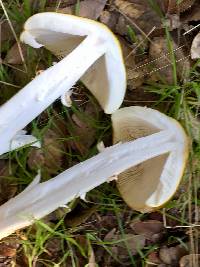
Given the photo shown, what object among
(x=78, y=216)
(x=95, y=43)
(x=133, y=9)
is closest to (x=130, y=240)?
(x=78, y=216)

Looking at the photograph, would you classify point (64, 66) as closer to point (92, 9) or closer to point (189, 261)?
point (92, 9)

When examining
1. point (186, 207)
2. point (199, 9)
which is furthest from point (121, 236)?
point (199, 9)

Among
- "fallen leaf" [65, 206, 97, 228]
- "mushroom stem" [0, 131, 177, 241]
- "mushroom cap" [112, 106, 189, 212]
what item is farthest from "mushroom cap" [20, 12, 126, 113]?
"fallen leaf" [65, 206, 97, 228]

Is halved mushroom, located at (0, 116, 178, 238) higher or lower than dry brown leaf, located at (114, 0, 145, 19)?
lower

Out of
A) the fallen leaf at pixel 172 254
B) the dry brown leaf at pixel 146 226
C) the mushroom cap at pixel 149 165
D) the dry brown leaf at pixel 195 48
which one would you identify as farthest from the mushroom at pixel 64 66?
the fallen leaf at pixel 172 254

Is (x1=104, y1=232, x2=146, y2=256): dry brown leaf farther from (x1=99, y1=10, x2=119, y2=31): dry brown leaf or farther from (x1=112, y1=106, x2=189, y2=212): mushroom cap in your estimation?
(x1=99, y1=10, x2=119, y2=31): dry brown leaf

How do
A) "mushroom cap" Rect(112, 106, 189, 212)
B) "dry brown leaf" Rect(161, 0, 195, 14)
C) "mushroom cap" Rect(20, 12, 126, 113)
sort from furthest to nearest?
"dry brown leaf" Rect(161, 0, 195, 14) < "mushroom cap" Rect(112, 106, 189, 212) < "mushroom cap" Rect(20, 12, 126, 113)
